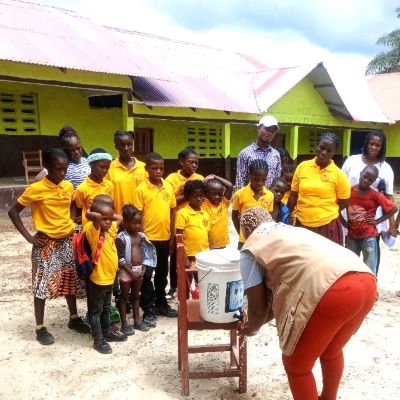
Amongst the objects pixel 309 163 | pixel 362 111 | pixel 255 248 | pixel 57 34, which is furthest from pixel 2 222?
pixel 362 111

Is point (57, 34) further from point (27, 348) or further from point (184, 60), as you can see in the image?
point (27, 348)

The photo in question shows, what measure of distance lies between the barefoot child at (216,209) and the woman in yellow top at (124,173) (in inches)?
24.4

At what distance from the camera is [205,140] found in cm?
1414

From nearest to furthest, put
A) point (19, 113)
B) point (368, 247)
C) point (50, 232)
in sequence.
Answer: point (50, 232), point (368, 247), point (19, 113)

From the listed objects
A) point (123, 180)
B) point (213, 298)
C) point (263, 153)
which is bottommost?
point (213, 298)

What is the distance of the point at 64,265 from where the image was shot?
3.60m

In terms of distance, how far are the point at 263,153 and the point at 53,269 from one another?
229 cm

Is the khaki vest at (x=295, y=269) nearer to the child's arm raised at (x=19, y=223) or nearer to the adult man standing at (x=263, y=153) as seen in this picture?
the child's arm raised at (x=19, y=223)

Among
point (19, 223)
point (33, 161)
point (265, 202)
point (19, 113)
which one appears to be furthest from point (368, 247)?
point (19, 113)

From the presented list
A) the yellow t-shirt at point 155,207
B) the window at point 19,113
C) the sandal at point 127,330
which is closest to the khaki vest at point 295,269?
the yellow t-shirt at point 155,207

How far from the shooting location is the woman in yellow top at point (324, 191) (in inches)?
158

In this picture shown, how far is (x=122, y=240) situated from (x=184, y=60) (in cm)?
1096

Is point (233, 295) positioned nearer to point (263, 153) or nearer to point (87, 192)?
point (87, 192)

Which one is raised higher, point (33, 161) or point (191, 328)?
point (33, 161)
